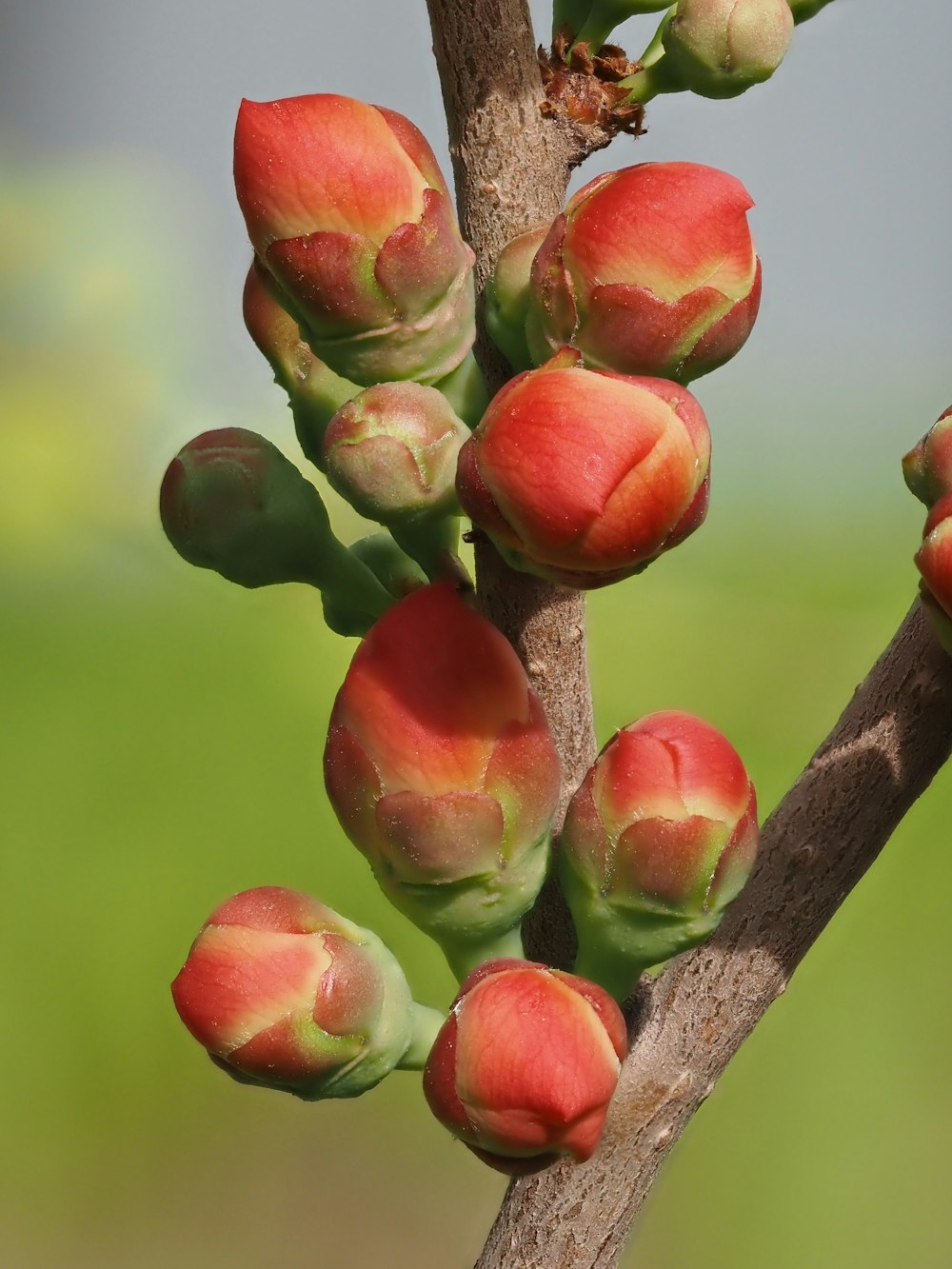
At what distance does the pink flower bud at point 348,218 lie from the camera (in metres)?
0.31

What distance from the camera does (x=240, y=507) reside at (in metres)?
0.39

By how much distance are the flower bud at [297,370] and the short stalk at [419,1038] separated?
6.4 inches

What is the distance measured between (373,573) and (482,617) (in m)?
0.11

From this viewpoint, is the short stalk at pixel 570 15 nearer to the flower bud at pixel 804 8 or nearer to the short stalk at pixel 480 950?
the flower bud at pixel 804 8

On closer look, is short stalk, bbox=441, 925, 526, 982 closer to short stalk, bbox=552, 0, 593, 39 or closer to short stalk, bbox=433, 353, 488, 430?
short stalk, bbox=433, 353, 488, 430

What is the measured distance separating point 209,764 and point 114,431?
0.44 m

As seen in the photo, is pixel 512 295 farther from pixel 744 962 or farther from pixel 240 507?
pixel 744 962

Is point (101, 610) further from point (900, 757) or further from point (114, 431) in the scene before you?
point (900, 757)

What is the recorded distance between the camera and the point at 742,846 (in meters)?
0.35

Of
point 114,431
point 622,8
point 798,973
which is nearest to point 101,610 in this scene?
point 114,431

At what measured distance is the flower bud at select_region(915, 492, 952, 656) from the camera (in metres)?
0.31

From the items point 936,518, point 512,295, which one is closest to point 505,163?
point 512,295

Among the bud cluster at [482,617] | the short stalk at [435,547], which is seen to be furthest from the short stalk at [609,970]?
the short stalk at [435,547]

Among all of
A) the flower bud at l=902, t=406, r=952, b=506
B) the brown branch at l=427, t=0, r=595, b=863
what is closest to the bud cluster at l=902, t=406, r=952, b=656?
the flower bud at l=902, t=406, r=952, b=506
